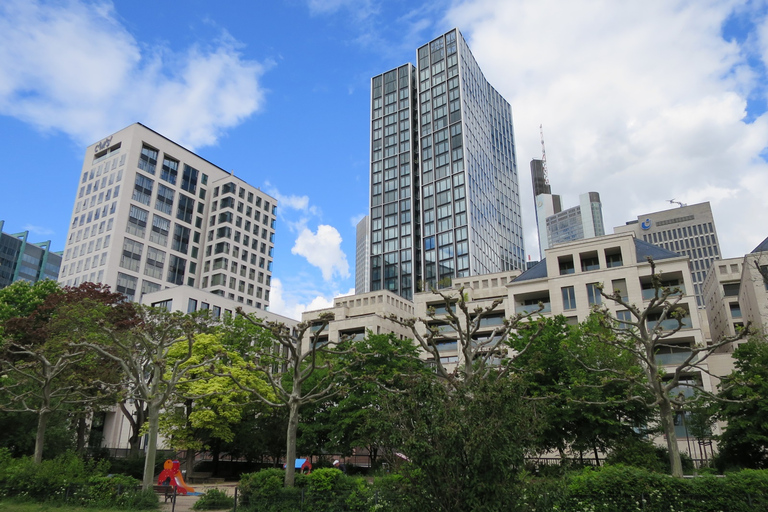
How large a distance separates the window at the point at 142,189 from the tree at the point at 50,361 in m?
39.2

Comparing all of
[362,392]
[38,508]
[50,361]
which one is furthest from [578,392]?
[50,361]

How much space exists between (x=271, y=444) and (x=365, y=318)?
107ft

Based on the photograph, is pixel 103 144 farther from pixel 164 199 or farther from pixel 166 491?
pixel 166 491

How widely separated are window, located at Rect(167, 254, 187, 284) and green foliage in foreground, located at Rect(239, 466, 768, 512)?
72.8 metres

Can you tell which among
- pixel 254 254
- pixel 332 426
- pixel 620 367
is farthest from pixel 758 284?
pixel 254 254

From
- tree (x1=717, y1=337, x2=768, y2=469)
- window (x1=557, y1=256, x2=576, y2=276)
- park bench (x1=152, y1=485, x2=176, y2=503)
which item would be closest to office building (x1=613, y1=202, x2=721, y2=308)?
window (x1=557, y1=256, x2=576, y2=276)

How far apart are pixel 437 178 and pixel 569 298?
7366 centimetres

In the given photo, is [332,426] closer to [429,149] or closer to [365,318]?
[365,318]

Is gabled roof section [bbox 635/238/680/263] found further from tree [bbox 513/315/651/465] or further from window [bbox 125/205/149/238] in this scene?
window [bbox 125/205/149/238]

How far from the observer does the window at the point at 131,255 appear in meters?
78.7

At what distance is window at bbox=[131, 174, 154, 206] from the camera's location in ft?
273

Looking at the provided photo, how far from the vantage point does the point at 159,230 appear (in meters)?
85.6

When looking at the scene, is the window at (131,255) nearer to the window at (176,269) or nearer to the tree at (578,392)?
the window at (176,269)

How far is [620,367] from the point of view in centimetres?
3067
